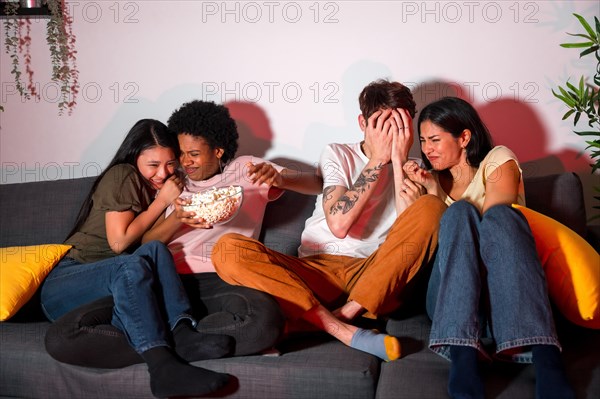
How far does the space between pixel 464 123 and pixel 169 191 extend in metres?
1.02

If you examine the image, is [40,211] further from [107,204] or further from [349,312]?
[349,312]

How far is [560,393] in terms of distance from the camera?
1655mm

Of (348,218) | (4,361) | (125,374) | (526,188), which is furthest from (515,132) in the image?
(4,361)

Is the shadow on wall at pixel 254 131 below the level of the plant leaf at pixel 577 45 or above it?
below

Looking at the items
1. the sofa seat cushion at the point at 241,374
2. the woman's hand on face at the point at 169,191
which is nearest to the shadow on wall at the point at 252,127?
the woman's hand on face at the point at 169,191

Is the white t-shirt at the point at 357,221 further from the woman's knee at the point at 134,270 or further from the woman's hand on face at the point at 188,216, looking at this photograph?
the woman's knee at the point at 134,270

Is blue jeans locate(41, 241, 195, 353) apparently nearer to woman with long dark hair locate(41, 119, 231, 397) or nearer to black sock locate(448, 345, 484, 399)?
woman with long dark hair locate(41, 119, 231, 397)

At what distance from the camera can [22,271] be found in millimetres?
2264

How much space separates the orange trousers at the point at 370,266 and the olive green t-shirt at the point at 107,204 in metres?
0.41

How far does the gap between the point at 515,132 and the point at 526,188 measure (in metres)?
0.40

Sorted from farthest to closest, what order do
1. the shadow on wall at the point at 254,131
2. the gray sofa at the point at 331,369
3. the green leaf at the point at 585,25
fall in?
the shadow on wall at the point at 254,131, the green leaf at the point at 585,25, the gray sofa at the point at 331,369

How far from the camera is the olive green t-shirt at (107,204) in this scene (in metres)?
2.37

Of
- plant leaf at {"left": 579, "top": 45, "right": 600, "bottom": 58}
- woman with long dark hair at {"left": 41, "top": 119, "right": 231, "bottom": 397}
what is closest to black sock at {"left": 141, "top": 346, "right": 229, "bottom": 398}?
woman with long dark hair at {"left": 41, "top": 119, "right": 231, "bottom": 397}

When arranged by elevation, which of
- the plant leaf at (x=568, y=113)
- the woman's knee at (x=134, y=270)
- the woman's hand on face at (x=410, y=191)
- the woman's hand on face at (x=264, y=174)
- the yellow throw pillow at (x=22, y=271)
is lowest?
the yellow throw pillow at (x=22, y=271)
